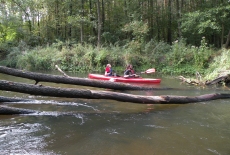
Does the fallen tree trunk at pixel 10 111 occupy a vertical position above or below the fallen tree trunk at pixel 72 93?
below

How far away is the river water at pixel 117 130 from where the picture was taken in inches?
146

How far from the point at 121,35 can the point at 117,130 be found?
66.1 ft

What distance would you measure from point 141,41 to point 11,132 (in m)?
15.9

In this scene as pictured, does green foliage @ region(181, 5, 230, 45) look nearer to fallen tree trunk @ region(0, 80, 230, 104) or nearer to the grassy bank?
the grassy bank

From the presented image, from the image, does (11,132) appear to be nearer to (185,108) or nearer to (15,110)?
(15,110)

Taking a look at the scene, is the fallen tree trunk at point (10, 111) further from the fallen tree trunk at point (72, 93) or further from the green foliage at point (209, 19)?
the green foliage at point (209, 19)

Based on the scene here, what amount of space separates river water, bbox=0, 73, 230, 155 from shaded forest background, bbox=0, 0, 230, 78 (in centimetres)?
718

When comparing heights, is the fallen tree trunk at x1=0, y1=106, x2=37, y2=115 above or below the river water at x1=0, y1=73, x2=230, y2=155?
above

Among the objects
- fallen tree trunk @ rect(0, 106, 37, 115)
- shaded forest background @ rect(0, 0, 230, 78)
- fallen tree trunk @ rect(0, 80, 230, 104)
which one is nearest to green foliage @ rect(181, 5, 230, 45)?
shaded forest background @ rect(0, 0, 230, 78)

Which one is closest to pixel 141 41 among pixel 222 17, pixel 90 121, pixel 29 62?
pixel 222 17

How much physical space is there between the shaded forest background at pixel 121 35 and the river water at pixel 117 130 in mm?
7181

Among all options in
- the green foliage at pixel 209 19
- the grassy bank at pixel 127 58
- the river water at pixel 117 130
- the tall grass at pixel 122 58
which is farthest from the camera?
the tall grass at pixel 122 58

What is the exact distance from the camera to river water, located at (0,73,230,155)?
12.2ft

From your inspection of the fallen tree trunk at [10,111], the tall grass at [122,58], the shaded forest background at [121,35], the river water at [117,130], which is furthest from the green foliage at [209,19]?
the fallen tree trunk at [10,111]
